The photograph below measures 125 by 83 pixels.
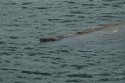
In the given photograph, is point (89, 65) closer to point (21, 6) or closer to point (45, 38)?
point (45, 38)

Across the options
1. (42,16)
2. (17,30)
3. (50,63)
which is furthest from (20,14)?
(50,63)

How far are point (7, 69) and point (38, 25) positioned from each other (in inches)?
279

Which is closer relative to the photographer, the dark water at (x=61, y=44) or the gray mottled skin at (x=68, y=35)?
the dark water at (x=61, y=44)

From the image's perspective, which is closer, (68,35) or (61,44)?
(61,44)

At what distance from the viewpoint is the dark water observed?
2092 cm

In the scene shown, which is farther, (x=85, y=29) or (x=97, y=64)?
(x=85, y=29)

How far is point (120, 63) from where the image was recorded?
21.9 m

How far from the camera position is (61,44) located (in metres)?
24.8

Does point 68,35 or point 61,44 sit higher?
point 68,35

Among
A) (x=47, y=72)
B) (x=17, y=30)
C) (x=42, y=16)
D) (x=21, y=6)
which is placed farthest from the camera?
(x=21, y=6)

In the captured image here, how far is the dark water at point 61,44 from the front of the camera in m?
20.9

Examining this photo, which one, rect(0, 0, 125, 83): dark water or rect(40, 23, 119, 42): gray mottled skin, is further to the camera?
rect(40, 23, 119, 42): gray mottled skin

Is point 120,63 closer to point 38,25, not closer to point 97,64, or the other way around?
point 97,64

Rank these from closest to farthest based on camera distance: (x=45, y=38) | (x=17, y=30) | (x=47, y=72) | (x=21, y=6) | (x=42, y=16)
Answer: (x=47, y=72) < (x=45, y=38) < (x=17, y=30) < (x=42, y=16) < (x=21, y=6)
